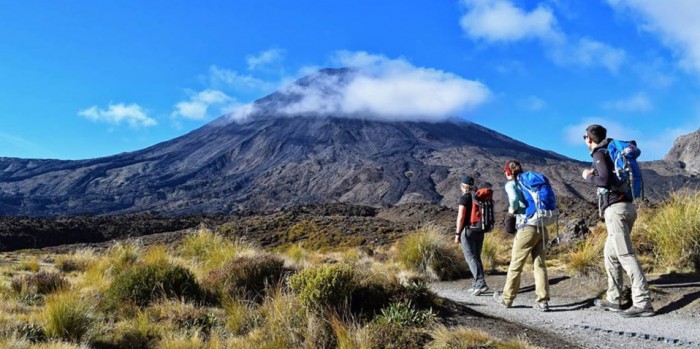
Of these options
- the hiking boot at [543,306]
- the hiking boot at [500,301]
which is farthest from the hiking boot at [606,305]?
the hiking boot at [500,301]

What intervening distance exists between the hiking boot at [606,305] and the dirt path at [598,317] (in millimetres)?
66

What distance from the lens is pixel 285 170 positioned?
91750mm

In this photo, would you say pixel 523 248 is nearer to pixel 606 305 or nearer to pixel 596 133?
pixel 606 305

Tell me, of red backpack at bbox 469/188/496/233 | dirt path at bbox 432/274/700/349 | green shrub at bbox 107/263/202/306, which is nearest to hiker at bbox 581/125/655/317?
dirt path at bbox 432/274/700/349

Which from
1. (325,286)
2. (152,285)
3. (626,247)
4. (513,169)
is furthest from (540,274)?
(152,285)

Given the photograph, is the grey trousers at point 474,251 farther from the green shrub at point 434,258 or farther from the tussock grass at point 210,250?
the tussock grass at point 210,250

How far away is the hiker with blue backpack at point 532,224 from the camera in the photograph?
5996mm

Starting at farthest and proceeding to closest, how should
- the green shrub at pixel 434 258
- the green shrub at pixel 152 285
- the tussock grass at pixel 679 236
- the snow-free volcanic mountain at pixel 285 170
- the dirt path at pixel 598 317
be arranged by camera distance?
the snow-free volcanic mountain at pixel 285 170 < the green shrub at pixel 434 258 < the tussock grass at pixel 679 236 < the green shrub at pixel 152 285 < the dirt path at pixel 598 317

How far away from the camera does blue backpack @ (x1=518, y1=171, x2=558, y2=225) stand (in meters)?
5.97

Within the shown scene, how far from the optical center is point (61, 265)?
35.9 feet

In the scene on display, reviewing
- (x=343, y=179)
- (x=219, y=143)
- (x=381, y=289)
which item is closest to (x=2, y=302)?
(x=381, y=289)

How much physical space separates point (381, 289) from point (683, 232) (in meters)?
4.44

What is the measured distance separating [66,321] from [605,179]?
5530 mm

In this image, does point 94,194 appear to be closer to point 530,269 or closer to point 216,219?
point 216,219
